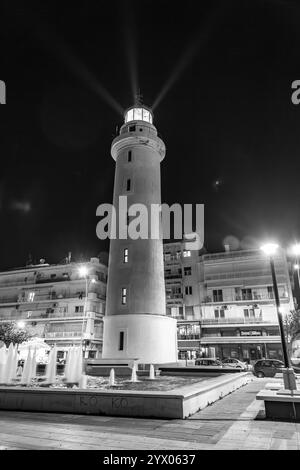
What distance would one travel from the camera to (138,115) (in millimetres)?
31375

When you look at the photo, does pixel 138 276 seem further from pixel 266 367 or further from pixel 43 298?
pixel 43 298

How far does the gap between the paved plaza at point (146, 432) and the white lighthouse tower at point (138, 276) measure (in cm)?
1483

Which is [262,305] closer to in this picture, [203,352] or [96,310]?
[203,352]

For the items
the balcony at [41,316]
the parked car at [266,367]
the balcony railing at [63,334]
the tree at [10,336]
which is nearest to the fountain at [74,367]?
the parked car at [266,367]

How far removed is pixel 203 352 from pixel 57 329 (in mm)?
23127

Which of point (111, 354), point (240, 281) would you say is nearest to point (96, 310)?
point (240, 281)

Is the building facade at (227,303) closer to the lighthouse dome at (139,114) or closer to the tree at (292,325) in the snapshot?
the tree at (292,325)

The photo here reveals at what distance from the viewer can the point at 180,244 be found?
180ft

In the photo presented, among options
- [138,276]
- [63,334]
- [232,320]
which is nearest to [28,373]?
[138,276]

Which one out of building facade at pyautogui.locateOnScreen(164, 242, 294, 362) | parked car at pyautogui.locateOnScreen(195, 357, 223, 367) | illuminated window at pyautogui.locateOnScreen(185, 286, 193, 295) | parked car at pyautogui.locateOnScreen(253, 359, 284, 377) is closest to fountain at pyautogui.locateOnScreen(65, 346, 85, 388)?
parked car at pyautogui.locateOnScreen(253, 359, 284, 377)

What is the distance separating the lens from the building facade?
42.4m

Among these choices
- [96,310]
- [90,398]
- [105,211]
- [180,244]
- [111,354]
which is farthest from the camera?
[180,244]

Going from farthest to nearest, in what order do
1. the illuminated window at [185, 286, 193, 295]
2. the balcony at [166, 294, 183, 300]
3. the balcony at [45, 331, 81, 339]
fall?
the balcony at [166, 294, 183, 300] → the illuminated window at [185, 286, 193, 295] → the balcony at [45, 331, 81, 339]

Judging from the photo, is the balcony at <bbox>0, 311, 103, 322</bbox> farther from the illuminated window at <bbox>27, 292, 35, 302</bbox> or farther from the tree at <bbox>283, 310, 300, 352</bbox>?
the tree at <bbox>283, 310, 300, 352</bbox>
